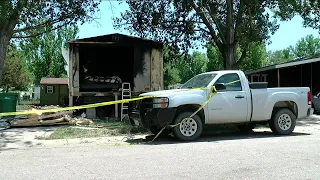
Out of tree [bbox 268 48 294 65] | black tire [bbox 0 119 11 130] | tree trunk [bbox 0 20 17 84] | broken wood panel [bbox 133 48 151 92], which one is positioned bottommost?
black tire [bbox 0 119 11 130]

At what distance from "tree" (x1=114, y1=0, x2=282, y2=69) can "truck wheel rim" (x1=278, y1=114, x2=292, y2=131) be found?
681 centimetres

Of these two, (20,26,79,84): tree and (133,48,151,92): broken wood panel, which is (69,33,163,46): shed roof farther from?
(20,26,79,84): tree

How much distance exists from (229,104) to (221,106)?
0.24 meters

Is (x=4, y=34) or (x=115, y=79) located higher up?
(x=4, y=34)

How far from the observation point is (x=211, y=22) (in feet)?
63.6

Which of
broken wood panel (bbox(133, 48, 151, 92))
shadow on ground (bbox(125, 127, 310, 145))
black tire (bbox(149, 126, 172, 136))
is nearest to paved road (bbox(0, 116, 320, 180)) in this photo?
shadow on ground (bbox(125, 127, 310, 145))

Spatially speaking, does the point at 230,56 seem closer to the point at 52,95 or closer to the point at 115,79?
the point at 115,79

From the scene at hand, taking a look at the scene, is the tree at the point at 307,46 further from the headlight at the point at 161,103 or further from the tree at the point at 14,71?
the headlight at the point at 161,103

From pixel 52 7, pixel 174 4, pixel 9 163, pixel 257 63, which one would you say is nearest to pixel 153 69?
pixel 174 4

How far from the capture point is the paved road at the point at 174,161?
646 centimetres

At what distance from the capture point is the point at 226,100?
10672mm

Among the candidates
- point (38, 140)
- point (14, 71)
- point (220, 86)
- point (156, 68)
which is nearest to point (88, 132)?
point (38, 140)

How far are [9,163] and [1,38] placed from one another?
8.43 m

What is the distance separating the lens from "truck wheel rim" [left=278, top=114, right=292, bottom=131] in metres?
11.4
